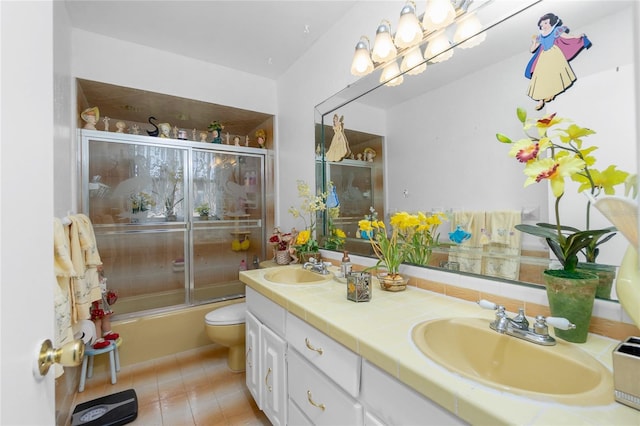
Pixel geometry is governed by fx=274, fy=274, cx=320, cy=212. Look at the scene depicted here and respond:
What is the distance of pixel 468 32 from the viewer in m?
1.13

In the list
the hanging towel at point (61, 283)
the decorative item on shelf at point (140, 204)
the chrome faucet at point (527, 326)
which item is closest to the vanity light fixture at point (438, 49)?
the chrome faucet at point (527, 326)

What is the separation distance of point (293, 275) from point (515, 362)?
4.10ft

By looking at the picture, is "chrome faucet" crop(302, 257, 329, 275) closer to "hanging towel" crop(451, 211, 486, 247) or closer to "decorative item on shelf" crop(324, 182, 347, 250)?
"decorative item on shelf" crop(324, 182, 347, 250)

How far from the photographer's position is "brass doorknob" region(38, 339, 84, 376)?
484 millimetres

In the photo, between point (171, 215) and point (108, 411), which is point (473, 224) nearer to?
point (108, 411)

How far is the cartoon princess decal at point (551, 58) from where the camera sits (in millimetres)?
858

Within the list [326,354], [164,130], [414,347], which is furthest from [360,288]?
[164,130]

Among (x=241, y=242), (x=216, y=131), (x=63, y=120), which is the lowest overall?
(x=241, y=242)

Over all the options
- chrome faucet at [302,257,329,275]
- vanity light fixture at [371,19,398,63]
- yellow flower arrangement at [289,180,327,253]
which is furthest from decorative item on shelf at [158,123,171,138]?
vanity light fixture at [371,19,398,63]

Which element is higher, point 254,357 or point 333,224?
point 333,224

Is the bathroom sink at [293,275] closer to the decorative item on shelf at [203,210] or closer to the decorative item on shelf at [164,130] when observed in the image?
the decorative item on shelf at [203,210]

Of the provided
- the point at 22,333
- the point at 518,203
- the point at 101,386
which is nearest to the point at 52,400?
the point at 22,333

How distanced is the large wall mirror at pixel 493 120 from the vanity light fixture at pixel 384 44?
114mm

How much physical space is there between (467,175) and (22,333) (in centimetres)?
135
